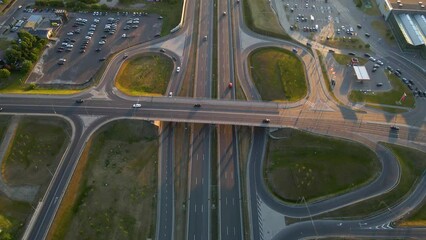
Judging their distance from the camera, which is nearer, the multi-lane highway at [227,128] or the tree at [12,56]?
the multi-lane highway at [227,128]

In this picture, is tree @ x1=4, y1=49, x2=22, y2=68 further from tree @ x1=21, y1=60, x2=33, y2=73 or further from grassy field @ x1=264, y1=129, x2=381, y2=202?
grassy field @ x1=264, y1=129, x2=381, y2=202

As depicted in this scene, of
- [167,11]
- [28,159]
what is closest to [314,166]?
[28,159]

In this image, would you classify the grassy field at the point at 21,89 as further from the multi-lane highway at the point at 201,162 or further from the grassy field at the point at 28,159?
the multi-lane highway at the point at 201,162

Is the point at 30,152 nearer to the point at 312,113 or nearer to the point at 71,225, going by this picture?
the point at 71,225

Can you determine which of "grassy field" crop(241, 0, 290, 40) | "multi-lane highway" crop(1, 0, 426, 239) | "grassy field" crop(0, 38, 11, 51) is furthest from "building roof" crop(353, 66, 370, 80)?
"grassy field" crop(0, 38, 11, 51)

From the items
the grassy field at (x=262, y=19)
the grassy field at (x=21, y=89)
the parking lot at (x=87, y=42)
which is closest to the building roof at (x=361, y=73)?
the grassy field at (x=262, y=19)

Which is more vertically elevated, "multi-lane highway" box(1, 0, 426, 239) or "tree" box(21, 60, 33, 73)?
"tree" box(21, 60, 33, 73)

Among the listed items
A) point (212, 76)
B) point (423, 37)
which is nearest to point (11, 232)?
point (212, 76)
